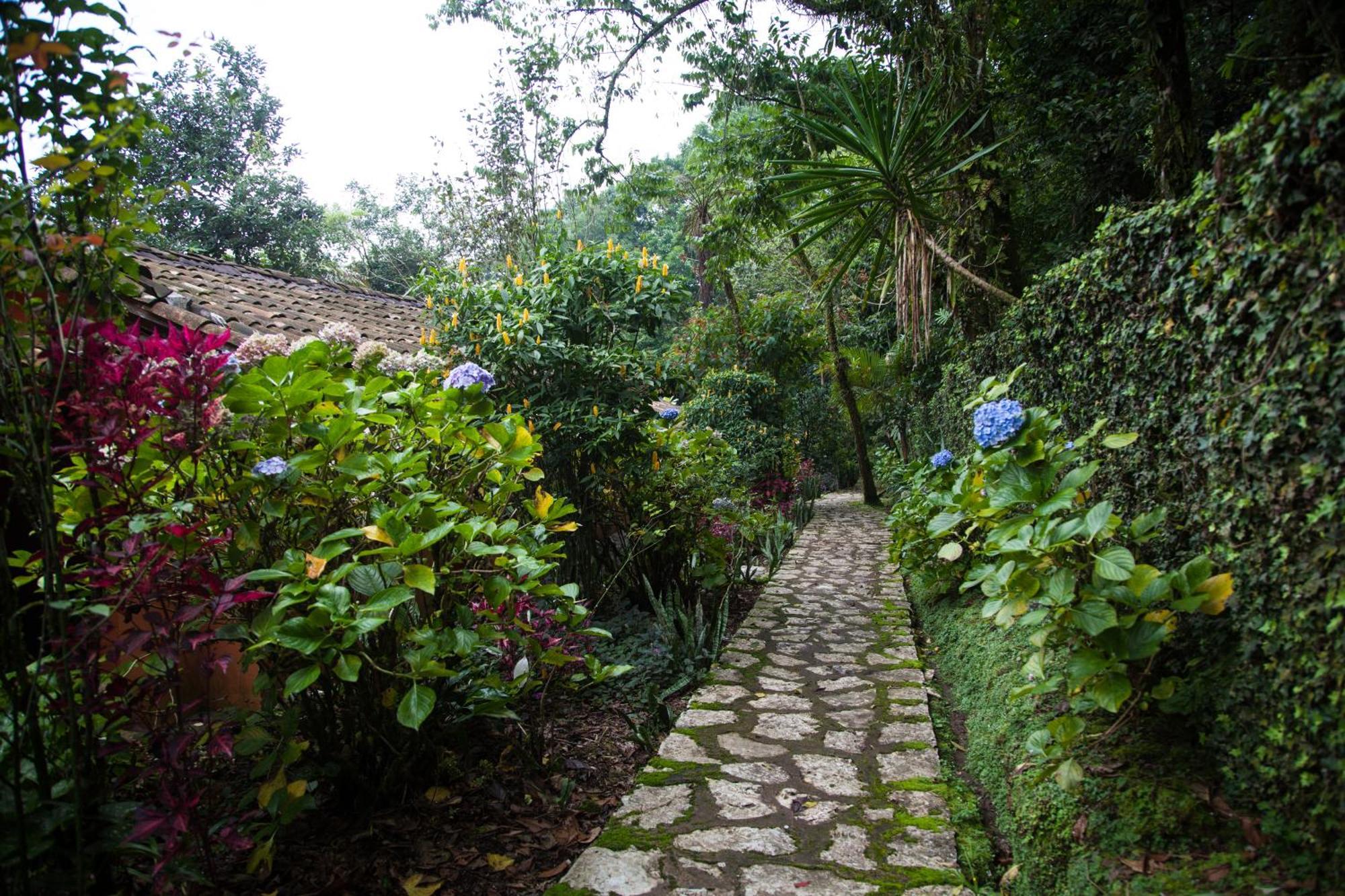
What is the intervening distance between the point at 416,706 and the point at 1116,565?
1.83 meters

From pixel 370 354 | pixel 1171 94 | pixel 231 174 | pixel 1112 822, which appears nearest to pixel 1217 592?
pixel 1112 822

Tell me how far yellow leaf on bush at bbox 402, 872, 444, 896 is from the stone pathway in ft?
1.16

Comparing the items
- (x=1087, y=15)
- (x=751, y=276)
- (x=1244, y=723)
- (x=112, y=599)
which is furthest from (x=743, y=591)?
(x=751, y=276)

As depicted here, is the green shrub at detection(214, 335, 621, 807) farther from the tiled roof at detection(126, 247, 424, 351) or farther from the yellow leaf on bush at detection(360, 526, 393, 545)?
the tiled roof at detection(126, 247, 424, 351)

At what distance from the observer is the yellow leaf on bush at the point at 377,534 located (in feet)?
5.96

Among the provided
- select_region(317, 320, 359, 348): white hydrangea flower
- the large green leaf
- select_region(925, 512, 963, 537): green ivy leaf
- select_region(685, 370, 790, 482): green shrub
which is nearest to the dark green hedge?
select_region(925, 512, 963, 537): green ivy leaf

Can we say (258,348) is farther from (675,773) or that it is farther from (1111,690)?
(1111,690)

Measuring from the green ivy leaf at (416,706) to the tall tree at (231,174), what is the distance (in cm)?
1873

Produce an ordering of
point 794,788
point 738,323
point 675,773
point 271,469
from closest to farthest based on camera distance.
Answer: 1. point 271,469
2. point 794,788
3. point 675,773
4. point 738,323

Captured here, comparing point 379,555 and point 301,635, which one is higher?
point 379,555

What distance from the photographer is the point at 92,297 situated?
1692 mm

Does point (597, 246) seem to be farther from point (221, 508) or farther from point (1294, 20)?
point (1294, 20)

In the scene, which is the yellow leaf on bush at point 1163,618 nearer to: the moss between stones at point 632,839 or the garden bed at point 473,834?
the moss between stones at point 632,839

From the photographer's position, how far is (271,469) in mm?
1772
